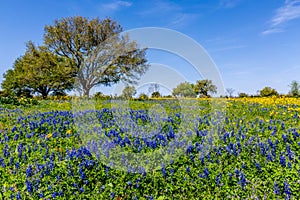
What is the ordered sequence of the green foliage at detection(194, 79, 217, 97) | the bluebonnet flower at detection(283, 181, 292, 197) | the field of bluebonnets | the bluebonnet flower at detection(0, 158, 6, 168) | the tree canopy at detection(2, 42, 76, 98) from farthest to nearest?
the green foliage at detection(194, 79, 217, 97)
the tree canopy at detection(2, 42, 76, 98)
the bluebonnet flower at detection(0, 158, 6, 168)
the field of bluebonnets
the bluebonnet flower at detection(283, 181, 292, 197)

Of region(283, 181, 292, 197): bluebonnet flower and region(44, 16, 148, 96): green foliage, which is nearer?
region(283, 181, 292, 197): bluebonnet flower

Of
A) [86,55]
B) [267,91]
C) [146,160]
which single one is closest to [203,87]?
[267,91]

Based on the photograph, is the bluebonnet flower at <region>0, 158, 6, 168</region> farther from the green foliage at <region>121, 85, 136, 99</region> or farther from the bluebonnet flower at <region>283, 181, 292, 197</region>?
the green foliage at <region>121, 85, 136, 99</region>

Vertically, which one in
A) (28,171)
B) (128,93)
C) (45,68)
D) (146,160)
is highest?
(45,68)

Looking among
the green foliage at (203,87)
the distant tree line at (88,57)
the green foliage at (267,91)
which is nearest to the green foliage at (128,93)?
the distant tree line at (88,57)

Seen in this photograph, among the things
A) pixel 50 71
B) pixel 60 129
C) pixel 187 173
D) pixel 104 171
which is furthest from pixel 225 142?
pixel 50 71

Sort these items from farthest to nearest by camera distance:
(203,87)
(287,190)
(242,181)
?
(203,87)
(242,181)
(287,190)

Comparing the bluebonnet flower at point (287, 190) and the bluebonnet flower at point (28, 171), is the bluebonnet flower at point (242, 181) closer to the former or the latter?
the bluebonnet flower at point (287, 190)

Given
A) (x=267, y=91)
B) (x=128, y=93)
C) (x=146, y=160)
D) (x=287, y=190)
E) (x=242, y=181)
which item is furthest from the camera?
(x=267, y=91)

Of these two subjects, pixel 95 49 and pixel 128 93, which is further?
pixel 95 49

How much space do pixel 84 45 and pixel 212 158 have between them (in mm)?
35835

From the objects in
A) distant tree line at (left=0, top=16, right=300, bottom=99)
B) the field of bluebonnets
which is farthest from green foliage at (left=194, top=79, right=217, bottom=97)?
the field of bluebonnets

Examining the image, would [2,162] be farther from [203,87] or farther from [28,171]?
[203,87]

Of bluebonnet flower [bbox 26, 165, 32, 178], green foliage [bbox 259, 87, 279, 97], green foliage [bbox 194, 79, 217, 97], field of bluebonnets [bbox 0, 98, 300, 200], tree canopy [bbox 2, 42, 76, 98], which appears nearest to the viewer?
field of bluebonnets [bbox 0, 98, 300, 200]
